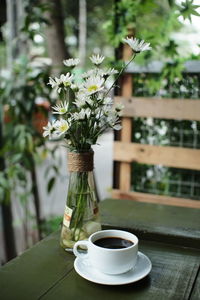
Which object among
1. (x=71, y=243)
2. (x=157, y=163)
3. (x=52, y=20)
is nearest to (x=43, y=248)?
(x=71, y=243)

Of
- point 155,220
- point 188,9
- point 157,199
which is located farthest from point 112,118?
point 157,199

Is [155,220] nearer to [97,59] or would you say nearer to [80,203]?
[80,203]

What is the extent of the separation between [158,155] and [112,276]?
1213 millimetres

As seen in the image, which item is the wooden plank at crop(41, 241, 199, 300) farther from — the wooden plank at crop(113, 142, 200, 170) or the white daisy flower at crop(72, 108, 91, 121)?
the wooden plank at crop(113, 142, 200, 170)

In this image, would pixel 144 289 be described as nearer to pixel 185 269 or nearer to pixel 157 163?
pixel 185 269

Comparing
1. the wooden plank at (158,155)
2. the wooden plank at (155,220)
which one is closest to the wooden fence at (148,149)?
the wooden plank at (158,155)

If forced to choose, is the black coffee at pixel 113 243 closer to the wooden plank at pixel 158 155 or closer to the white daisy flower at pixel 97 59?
the white daisy flower at pixel 97 59

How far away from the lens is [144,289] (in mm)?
774

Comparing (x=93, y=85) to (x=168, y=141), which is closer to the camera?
(x=93, y=85)

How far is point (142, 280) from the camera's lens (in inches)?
31.7

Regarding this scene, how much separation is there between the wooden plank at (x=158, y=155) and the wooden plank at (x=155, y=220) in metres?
0.62

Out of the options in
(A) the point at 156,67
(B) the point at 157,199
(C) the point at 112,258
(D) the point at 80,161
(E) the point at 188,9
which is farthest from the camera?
(B) the point at 157,199

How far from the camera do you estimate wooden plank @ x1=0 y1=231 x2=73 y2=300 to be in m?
0.76

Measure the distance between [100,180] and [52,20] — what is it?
2.52 meters
